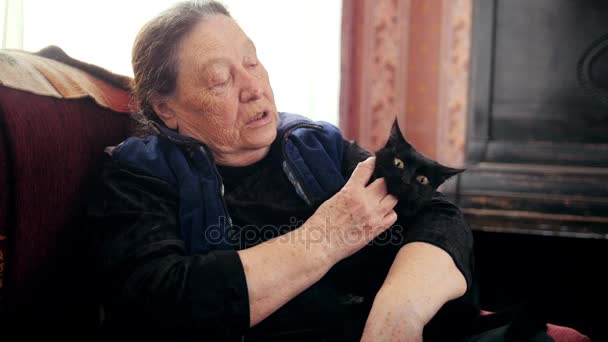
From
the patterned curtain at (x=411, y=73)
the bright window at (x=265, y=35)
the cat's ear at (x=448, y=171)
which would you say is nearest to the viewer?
the cat's ear at (x=448, y=171)

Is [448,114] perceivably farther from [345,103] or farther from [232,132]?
[232,132]

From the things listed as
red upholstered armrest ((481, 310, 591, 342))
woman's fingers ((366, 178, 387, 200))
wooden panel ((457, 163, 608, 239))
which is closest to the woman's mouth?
woman's fingers ((366, 178, 387, 200))

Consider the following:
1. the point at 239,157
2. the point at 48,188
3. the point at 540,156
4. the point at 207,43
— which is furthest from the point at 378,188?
the point at 540,156

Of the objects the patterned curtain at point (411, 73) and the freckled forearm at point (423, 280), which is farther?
the patterned curtain at point (411, 73)

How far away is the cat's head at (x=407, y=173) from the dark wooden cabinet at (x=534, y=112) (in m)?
0.50

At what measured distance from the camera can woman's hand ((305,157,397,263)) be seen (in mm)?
769

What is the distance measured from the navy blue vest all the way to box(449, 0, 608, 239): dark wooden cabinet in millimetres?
612

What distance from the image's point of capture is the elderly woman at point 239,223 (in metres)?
0.69

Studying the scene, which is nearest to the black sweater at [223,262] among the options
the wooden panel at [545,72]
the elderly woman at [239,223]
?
the elderly woman at [239,223]

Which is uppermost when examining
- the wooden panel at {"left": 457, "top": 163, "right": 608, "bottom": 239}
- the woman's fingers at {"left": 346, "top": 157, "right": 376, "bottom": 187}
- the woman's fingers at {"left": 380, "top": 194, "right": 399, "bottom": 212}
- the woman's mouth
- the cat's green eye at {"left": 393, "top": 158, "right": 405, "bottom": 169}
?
the woman's mouth

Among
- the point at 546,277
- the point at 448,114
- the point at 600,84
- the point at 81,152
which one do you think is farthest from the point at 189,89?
the point at 448,114

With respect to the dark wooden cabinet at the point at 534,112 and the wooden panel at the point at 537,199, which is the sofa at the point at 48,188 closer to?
the wooden panel at the point at 537,199

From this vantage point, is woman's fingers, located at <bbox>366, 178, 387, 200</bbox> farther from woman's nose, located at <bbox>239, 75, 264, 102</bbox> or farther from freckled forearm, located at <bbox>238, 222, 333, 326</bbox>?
woman's nose, located at <bbox>239, 75, 264, 102</bbox>

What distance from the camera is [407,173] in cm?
86
